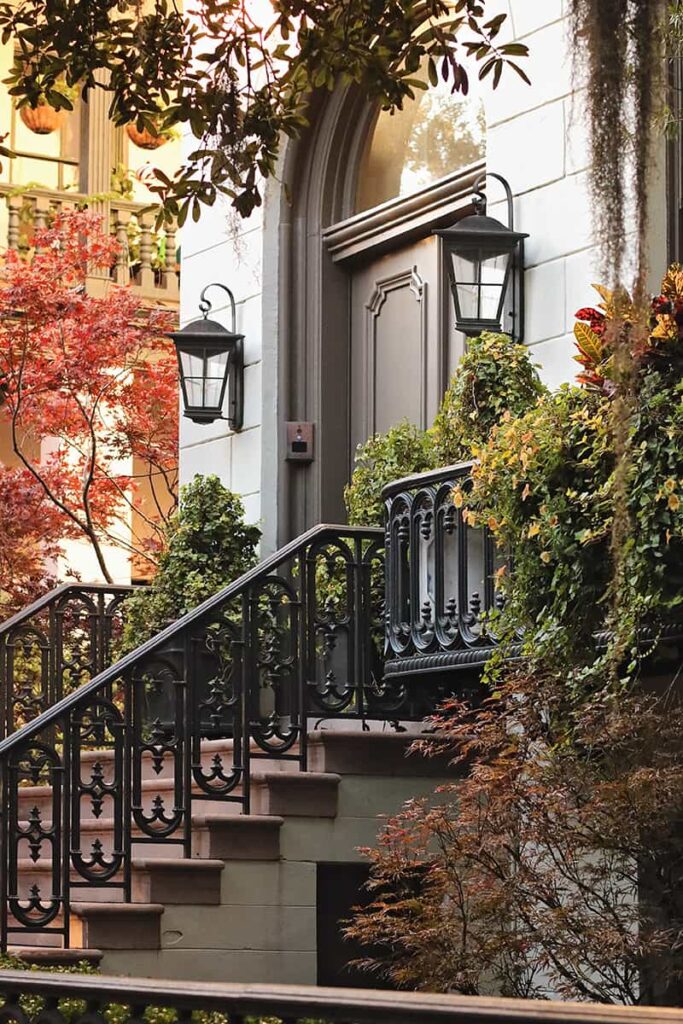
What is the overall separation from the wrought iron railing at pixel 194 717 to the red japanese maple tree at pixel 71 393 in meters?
5.59

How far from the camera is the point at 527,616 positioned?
808 cm

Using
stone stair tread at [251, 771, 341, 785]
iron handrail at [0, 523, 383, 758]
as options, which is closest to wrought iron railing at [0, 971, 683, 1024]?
iron handrail at [0, 523, 383, 758]

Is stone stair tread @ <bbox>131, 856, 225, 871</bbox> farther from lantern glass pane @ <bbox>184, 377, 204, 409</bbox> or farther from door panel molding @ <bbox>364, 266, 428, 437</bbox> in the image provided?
lantern glass pane @ <bbox>184, 377, 204, 409</bbox>

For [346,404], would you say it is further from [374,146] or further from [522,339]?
[522,339]

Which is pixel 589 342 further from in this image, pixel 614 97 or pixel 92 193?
pixel 92 193

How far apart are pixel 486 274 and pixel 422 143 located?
2234mm

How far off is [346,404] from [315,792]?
386 cm

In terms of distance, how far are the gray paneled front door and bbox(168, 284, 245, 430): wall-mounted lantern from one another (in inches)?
31.6

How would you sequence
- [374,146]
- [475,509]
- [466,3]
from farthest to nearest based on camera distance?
[374,146] → [475,509] → [466,3]

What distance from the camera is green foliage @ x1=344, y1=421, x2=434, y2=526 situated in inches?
420

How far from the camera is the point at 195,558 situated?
39.1 feet

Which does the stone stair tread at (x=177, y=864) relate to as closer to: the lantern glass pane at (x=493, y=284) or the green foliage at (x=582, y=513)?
the green foliage at (x=582, y=513)

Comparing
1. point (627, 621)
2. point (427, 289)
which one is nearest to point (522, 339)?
point (427, 289)

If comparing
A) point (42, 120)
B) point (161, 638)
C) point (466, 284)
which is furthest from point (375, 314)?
point (42, 120)
